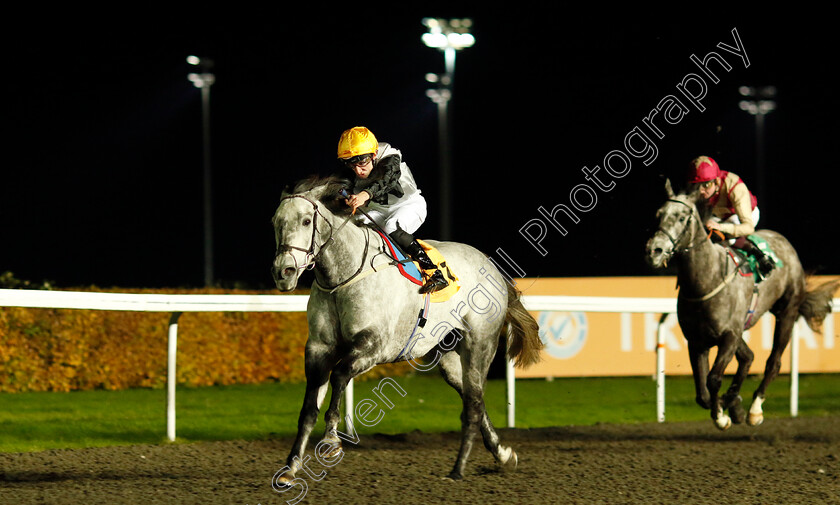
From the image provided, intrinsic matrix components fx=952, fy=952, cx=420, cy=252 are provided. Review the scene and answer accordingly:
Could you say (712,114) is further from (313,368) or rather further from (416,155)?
(313,368)

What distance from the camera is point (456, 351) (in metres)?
5.40

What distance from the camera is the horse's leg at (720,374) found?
629cm

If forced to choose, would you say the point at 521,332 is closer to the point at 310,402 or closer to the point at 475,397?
the point at 475,397

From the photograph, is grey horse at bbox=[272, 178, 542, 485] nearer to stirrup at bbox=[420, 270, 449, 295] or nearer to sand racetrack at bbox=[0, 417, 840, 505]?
stirrup at bbox=[420, 270, 449, 295]

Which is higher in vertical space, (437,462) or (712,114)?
(712,114)

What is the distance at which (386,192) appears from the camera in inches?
187

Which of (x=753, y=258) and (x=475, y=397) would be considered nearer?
(x=475, y=397)

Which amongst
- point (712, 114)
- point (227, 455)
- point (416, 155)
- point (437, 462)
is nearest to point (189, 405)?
point (227, 455)

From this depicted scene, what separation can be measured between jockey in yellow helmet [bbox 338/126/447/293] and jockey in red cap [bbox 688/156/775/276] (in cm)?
238

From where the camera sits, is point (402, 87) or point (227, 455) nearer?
point (227, 455)

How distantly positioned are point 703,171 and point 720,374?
4.60 feet

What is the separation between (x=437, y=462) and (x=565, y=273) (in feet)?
75.9

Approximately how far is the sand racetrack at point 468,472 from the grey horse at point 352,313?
300 mm

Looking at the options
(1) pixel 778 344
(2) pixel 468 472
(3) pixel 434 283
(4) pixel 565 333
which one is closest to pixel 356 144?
(3) pixel 434 283
